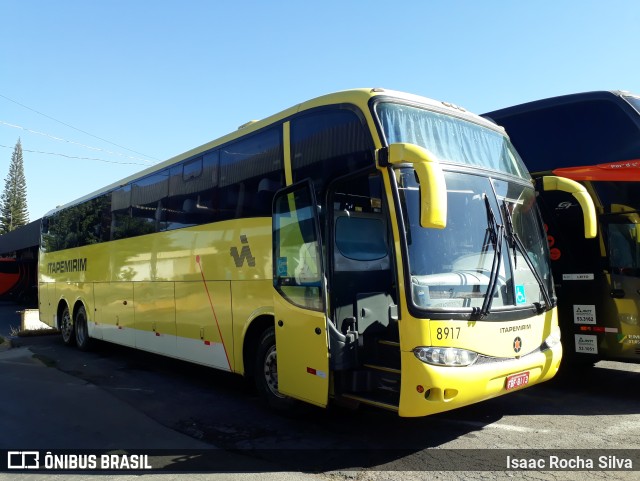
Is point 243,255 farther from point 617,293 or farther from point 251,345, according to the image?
point 617,293

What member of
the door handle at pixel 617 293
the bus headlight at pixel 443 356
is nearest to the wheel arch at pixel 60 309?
the bus headlight at pixel 443 356

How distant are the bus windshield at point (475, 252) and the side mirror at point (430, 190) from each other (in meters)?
0.57

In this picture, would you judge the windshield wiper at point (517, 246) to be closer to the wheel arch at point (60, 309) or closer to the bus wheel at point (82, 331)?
the bus wheel at point (82, 331)

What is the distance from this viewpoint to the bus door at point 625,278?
22.1 ft

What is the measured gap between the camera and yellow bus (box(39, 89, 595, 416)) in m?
4.61

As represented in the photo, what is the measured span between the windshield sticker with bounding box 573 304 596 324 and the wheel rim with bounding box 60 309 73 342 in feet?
37.2

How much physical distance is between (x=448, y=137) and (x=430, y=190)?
62.1 inches

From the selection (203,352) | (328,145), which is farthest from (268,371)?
(328,145)

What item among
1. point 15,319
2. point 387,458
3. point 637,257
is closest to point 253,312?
point 387,458

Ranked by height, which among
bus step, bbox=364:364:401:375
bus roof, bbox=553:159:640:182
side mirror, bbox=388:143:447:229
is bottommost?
bus step, bbox=364:364:401:375

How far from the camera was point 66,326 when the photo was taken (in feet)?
43.5

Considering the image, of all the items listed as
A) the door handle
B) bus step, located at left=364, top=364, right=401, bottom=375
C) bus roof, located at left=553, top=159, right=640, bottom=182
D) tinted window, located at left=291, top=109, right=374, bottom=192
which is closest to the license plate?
bus step, located at left=364, top=364, right=401, bottom=375

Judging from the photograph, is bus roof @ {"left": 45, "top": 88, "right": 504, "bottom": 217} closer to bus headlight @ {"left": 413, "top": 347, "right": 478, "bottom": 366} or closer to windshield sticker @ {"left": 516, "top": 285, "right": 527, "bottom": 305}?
windshield sticker @ {"left": 516, "top": 285, "right": 527, "bottom": 305}

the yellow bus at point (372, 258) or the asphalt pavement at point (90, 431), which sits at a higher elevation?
the yellow bus at point (372, 258)
